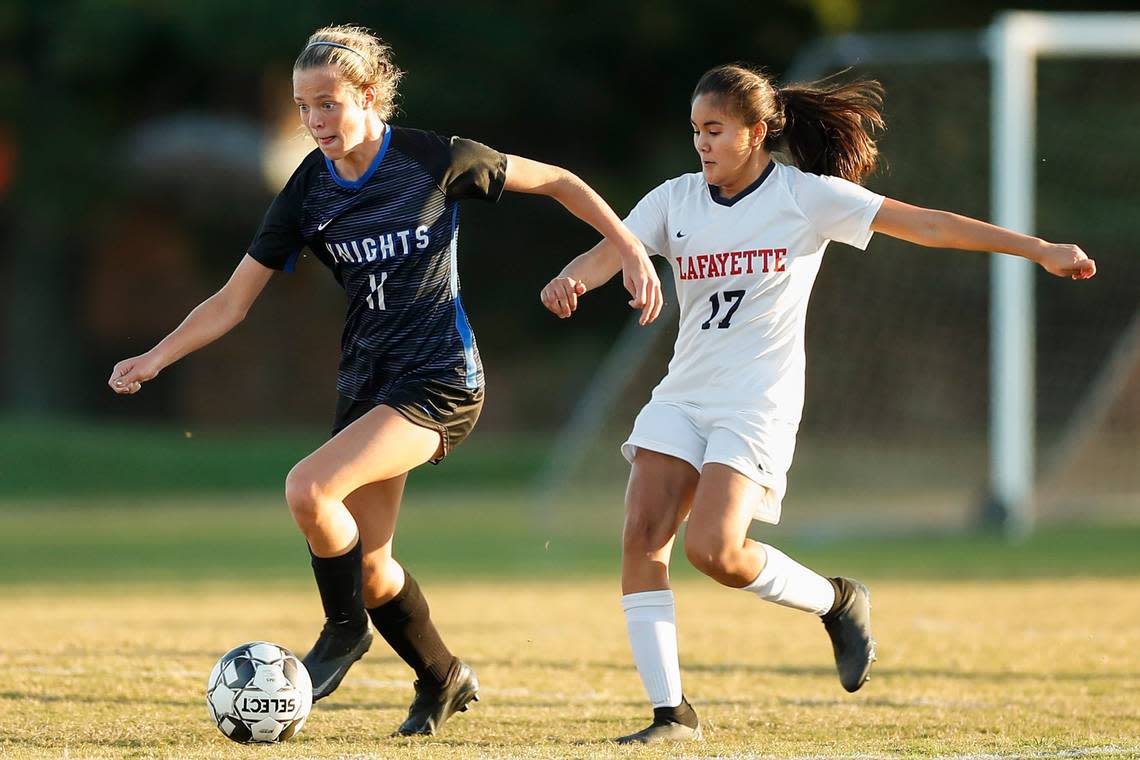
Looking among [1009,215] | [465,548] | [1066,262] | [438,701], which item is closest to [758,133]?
[1066,262]

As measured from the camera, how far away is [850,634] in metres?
5.86

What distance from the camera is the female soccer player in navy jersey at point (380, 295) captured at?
5277mm

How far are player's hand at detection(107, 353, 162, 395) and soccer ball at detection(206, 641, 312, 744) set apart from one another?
3.09 ft

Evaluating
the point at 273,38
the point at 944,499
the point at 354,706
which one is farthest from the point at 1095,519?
the point at 273,38

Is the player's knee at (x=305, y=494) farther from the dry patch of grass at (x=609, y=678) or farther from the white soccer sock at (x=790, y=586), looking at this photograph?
the white soccer sock at (x=790, y=586)

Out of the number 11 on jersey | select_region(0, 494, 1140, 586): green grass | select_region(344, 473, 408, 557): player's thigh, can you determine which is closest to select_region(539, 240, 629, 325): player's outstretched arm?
the number 11 on jersey

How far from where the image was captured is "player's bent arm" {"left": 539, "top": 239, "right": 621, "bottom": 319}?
5.25 m

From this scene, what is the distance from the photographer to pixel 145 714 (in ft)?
18.9

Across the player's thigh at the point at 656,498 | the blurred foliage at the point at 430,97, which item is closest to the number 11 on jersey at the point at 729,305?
the player's thigh at the point at 656,498

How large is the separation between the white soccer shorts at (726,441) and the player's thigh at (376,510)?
0.77 meters

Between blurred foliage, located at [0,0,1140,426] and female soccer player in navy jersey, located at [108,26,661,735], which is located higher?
blurred foliage, located at [0,0,1140,426]

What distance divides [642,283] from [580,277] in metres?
0.27

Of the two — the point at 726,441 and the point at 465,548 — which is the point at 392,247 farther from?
the point at 465,548

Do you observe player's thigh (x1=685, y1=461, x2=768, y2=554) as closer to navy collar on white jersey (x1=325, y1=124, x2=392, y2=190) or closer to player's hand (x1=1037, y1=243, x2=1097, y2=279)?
player's hand (x1=1037, y1=243, x2=1097, y2=279)
